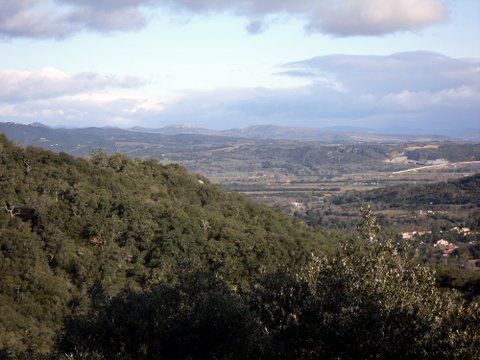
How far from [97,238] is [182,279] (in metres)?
18.1

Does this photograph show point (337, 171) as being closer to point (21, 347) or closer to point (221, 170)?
point (221, 170)

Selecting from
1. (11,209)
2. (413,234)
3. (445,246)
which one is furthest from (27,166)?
(413,234)

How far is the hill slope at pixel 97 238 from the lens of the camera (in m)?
23.8

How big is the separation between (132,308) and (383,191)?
85.3m

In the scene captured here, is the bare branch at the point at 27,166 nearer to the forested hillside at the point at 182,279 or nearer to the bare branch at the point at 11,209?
the forested hillside at the point at 182,279

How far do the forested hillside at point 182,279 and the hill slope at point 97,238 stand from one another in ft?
0.29

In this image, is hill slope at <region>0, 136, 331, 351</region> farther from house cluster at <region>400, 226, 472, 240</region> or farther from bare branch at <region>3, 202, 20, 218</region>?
house cluster at <region>400, 226, 472, 240</region>

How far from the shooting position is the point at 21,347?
1844 cm

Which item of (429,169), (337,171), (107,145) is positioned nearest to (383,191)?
(429,169)

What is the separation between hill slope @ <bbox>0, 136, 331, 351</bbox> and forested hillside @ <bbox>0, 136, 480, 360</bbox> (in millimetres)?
90

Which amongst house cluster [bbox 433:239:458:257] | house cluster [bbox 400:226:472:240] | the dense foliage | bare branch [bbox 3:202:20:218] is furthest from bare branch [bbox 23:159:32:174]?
house cluster [bbox 400:226:472:240]

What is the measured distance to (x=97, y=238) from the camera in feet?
98.1

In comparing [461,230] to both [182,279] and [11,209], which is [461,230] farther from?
[182,279]

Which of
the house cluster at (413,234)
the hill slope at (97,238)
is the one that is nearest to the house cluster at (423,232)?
the house cluster at (413,234)
